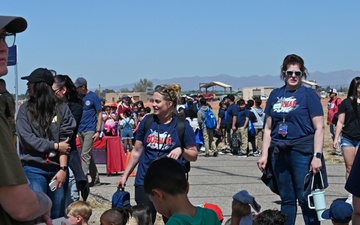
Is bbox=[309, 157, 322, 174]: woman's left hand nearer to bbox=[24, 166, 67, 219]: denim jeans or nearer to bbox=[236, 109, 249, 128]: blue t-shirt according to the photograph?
bbox=[24, 166, 67, 219]: denim jeans

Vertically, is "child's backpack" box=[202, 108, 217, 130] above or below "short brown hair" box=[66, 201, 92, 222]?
below

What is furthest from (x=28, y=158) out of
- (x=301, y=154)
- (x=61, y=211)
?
(x=301, y=154)

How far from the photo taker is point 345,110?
9.52 meters

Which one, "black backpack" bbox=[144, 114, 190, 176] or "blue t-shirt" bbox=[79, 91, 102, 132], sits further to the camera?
"blue t-shirt" bbox=[79, 91, 102, 132]

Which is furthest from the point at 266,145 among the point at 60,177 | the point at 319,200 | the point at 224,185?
the point at 224,185

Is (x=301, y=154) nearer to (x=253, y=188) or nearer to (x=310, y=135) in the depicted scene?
(x=310, y=135)

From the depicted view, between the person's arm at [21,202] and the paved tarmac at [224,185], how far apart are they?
560cm

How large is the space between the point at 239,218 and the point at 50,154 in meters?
1.70

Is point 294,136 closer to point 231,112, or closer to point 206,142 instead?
point 206,142

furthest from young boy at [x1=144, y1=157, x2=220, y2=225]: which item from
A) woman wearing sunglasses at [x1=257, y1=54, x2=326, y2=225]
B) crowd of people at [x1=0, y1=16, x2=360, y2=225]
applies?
woman wearing sunglasses at [x1=257, y1=54, x2=326, y2=225]

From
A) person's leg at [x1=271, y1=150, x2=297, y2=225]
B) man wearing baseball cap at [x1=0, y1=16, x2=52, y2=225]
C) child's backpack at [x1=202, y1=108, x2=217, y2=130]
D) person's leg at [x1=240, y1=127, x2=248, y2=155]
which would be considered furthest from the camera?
child's backpack at [x1=202, y1=108, x2=217, y2=130]

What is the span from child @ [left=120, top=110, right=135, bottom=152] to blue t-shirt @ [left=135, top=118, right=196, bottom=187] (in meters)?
14.0

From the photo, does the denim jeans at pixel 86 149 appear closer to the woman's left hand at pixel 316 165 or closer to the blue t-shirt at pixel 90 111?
the blue t-shirt at pixel 90 111

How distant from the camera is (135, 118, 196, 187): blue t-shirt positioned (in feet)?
20.5
